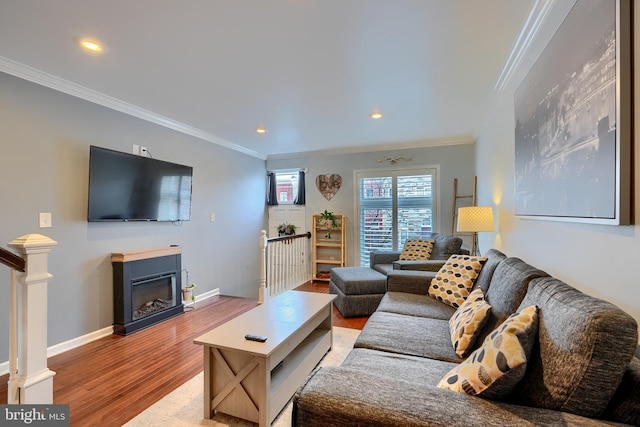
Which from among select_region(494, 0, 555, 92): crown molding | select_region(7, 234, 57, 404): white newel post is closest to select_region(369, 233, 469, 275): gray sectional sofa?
select_region(494, 0, 555, 92): crown molding

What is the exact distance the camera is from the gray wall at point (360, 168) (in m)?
4.76

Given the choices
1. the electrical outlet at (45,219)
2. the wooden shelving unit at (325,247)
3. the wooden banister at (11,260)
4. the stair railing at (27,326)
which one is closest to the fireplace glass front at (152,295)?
the electrical outlet at (45,219)

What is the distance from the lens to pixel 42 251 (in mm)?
1604

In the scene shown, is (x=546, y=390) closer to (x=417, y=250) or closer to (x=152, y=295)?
(x=417, y=250)

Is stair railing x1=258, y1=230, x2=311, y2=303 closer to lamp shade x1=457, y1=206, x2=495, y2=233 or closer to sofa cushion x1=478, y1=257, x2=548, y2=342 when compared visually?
lamp shade x1=457, y1=206, x2=495, y2=233

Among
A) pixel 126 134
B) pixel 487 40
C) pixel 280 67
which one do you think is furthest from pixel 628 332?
pixel 126 134

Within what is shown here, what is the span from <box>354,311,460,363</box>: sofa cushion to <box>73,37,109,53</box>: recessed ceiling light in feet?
8.75

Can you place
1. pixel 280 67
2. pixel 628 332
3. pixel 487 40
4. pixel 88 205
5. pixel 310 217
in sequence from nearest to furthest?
pixel 628 332 → pixel 487 40 → pixel 280 67 → pixel 88 205 → pixel 310 217

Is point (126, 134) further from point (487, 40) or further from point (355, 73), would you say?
point (487, 40)

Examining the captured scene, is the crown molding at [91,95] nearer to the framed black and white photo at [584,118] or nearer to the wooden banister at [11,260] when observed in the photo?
the wooden banister at [11,260]

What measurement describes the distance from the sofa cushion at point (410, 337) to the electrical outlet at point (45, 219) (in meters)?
2.80

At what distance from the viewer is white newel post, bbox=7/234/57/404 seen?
5.03 ft

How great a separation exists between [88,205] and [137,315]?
4.14 feet

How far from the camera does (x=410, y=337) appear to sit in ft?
5.95
